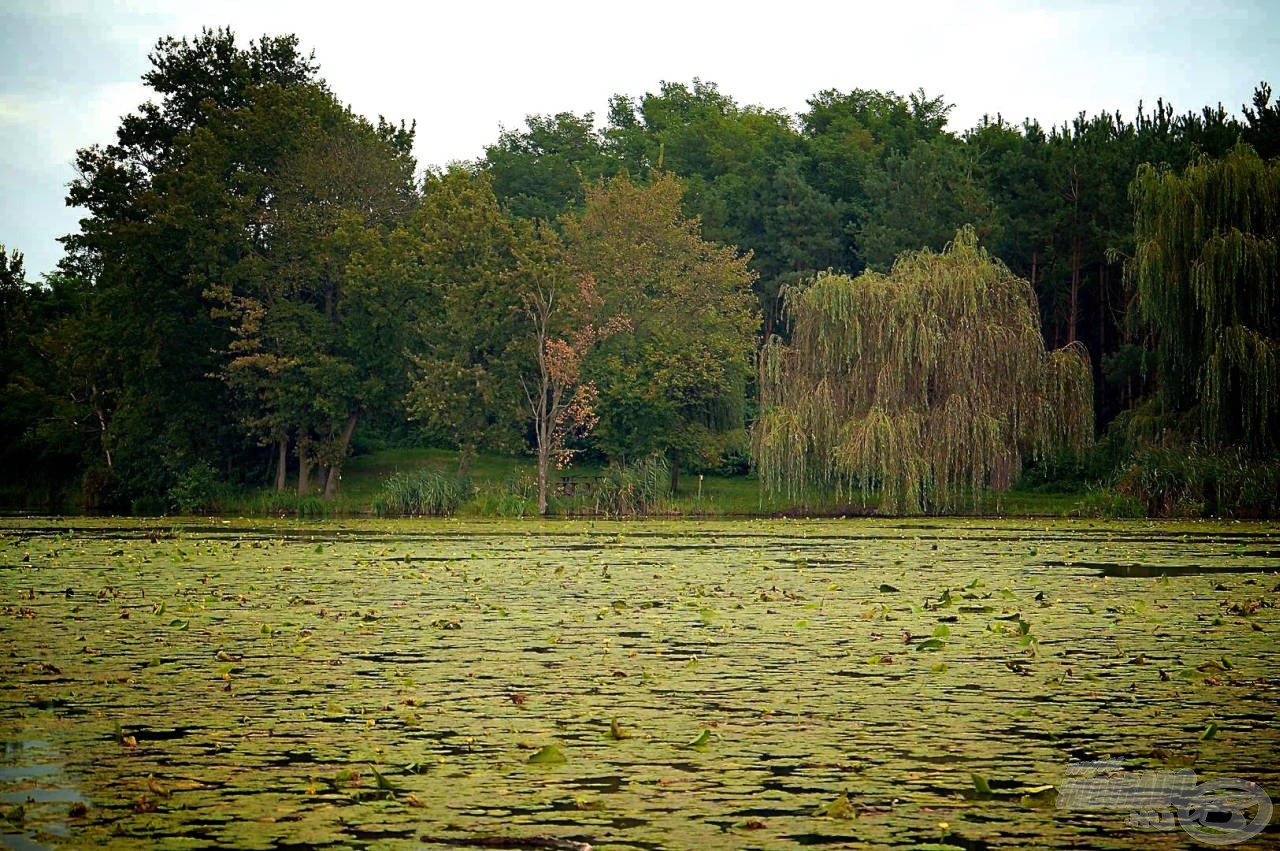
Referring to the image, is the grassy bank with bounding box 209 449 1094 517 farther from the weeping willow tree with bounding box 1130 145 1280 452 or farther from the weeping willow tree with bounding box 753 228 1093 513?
the weeping willow tree with bounding box 1130 145 1280 452

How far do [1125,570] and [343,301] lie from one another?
112 ft

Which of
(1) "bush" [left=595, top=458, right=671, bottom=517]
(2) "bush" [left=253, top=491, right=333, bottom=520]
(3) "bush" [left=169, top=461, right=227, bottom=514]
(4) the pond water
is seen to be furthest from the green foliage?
(4) the pond water

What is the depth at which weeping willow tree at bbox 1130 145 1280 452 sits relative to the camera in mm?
34219

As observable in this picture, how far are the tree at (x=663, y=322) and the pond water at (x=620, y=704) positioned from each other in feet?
94.7

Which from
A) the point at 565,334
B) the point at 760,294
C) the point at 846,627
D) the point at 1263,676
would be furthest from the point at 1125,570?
the point at 760,294

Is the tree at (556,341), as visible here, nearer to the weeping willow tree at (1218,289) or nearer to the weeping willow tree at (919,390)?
the weeping willow tree at (919,390)

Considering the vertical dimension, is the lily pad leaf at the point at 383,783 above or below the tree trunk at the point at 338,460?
below

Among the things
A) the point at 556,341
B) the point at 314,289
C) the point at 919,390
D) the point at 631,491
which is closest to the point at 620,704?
the point at 919,390

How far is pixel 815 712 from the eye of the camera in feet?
30.4

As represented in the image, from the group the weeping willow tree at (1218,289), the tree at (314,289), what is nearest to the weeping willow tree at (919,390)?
the weeping willow tree at (1218,289)

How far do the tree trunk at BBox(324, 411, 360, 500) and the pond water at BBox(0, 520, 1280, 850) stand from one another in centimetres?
2766

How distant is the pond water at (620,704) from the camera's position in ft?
21.6

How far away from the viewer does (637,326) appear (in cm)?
5291

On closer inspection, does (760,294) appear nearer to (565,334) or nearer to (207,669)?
(565,334)
